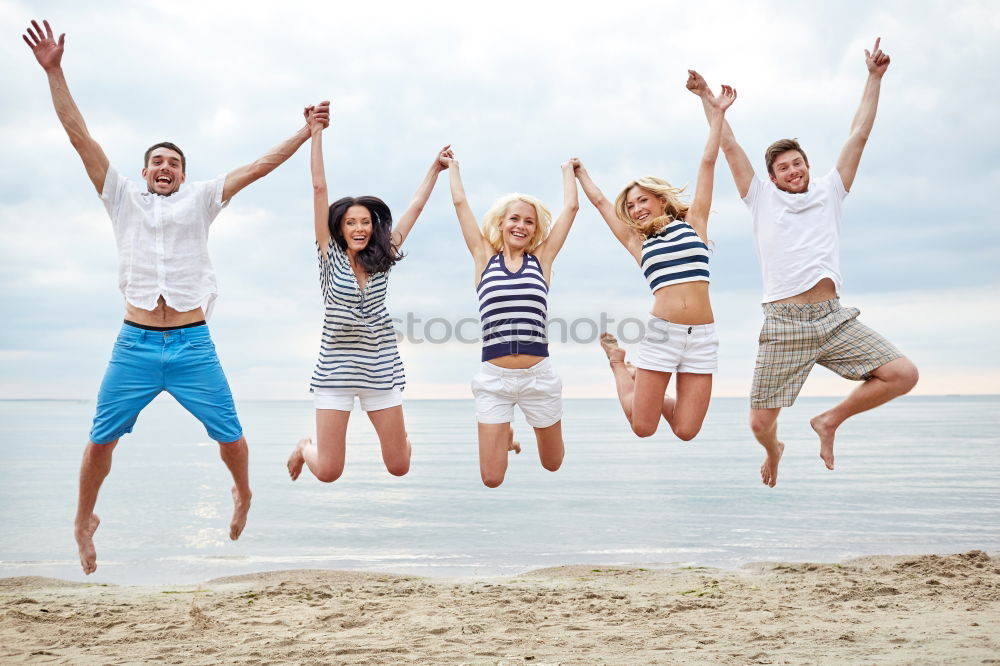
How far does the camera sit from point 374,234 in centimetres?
689

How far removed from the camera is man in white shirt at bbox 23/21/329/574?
607 cm

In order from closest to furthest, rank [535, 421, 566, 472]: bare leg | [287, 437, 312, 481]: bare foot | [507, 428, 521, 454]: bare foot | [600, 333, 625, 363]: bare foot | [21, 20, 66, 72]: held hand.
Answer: [21, 20, 66, 72]: held hand < [535, 421, 566, 472]: bare leg < [507, 428, 521, 454]: bare foot < [600, 333, 625, 363]: bare foot < [287, 437, 312, 481]: bare foot

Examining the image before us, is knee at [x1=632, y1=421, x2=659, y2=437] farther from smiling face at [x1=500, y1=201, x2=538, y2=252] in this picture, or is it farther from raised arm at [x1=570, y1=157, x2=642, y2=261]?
smiling face at [x1=500, y1=201, x2=538, y2=252]

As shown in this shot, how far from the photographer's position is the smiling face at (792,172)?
692 centimetres

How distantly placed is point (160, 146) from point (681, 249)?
14.1 feet

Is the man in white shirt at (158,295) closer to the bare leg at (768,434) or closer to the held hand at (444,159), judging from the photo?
the held hand at (444,159)

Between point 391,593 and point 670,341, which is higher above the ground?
point 670,341

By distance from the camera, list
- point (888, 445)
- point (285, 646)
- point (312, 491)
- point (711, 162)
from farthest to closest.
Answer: point (888, 445) → point (312, 491) → point (285, 646) → point (711, 162)

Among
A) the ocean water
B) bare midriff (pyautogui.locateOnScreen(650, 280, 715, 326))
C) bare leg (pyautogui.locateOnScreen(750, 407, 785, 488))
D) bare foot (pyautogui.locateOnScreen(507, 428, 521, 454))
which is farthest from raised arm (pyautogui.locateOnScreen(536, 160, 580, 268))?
the ocean water

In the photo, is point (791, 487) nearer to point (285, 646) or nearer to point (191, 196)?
point (285, 646)

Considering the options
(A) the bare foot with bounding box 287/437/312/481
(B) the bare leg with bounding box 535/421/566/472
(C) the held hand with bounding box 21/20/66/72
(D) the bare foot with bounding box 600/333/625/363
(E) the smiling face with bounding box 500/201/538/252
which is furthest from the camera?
(A) the bare foot with bounding box 287/437/312/481

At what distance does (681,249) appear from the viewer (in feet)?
22.2

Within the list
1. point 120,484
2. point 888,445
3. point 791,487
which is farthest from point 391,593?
point 888,445

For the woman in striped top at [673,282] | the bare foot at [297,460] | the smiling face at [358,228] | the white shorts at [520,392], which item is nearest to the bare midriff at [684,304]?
the woman in striped top at [673,282]
